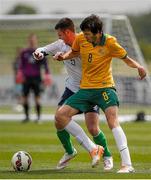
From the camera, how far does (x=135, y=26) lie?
44094 millimetres

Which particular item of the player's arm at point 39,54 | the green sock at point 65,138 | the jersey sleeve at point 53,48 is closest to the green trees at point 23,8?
the jersey sleeve at point 53,48

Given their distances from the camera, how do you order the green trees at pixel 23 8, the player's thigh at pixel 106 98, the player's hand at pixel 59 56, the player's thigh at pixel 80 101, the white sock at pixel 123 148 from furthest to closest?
the green trees at pixel 23 8 → the player's hand at pixel 59 56 → the player's thigh at pixel 80 101 → the player's thigh at pixel 106 98 → the white sock at pixel 123 148

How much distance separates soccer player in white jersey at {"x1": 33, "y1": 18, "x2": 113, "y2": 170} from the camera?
514 inches

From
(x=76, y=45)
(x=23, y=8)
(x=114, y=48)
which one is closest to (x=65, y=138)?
(x=76, y=45)

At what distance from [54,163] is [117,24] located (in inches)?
499

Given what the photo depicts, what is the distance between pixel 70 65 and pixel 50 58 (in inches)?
723

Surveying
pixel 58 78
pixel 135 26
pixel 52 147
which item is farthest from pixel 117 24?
pixel 135 26

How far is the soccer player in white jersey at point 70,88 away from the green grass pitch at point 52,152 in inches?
7.6

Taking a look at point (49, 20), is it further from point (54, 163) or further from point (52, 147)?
point (54, 163)

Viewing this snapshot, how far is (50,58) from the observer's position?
3178 centimetres

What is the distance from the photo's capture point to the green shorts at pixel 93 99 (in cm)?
1245

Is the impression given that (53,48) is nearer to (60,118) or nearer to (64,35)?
(64,35)

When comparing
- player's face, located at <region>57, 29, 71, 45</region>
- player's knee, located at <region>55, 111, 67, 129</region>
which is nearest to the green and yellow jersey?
player's knee, located at <region>55, 111, 67, 129</region>

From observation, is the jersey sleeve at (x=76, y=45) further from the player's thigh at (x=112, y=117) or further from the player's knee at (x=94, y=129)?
the player's knee at (x=94, y=129)
